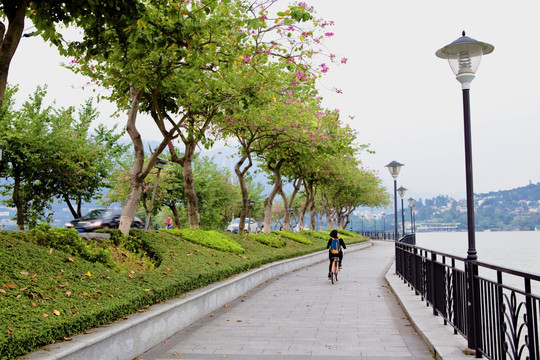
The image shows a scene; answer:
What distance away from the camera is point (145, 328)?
21.9 ft

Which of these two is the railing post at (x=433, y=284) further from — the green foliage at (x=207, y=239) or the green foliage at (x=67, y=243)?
the green foliage at (x=207, y=239)

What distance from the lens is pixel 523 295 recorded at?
450 centimetres

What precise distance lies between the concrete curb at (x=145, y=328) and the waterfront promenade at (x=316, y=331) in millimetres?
165

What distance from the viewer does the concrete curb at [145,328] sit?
498 cm

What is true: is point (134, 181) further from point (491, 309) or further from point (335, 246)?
point (491, 309)

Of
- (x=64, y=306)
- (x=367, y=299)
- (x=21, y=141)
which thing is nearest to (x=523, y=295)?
(x=64, y=306)

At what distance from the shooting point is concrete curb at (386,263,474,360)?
6082mm

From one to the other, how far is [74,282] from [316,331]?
378cm

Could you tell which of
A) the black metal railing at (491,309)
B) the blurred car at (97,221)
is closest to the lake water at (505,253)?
the black metal railing at (491,309)

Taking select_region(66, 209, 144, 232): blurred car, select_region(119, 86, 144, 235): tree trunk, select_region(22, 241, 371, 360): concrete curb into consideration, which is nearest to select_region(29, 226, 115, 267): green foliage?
select_region(22, 241, 371, 360): concrete curb

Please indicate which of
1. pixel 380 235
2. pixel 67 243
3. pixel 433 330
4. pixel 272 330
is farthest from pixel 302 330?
pixel 380 235

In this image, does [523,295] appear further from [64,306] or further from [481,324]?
[64,306]

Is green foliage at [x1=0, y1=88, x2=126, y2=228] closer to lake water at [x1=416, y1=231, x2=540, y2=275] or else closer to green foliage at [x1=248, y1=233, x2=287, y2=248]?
green foliage at [x1=248, y1=233, x2=287, y2=248]

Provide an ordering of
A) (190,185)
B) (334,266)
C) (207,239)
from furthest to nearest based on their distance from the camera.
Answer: (190,185), (334,266), (207,239)
